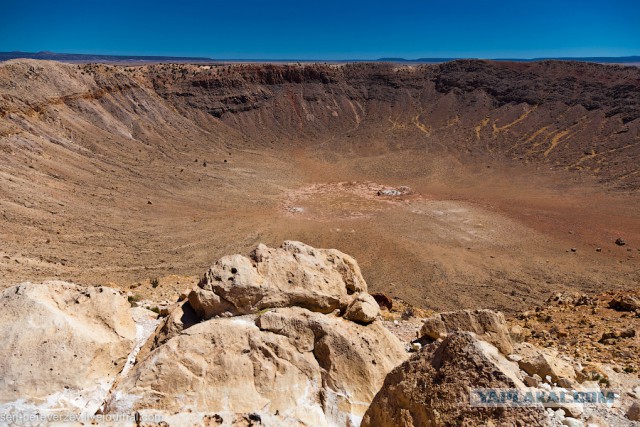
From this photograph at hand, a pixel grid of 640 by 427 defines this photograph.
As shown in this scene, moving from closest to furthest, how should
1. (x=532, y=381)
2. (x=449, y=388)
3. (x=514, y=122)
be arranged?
(x=449, y=388) < (x=532, y=381) < (x=514, y=122)

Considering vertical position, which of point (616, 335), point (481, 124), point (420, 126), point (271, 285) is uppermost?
point (481, 124)

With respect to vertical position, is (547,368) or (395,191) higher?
A: (395,191)

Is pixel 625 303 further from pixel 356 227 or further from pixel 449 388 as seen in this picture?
pixel 356 227

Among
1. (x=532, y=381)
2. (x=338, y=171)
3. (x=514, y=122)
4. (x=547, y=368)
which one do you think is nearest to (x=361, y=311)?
(x=532, y=381)

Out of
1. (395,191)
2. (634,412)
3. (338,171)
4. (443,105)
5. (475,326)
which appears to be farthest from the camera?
(443,105)

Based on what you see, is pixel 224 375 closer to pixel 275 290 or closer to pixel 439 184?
pixel 275 290

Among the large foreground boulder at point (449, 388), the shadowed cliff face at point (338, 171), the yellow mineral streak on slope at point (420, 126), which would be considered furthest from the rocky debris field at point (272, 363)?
the yellow mineral streak on slope at point (420, 126)

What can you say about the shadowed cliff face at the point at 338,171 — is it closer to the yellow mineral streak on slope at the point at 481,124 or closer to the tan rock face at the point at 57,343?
the yellow mineral streak on slope at the point at 481,124
